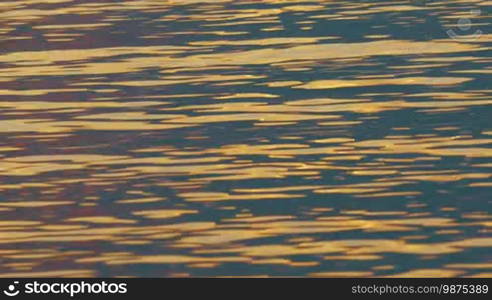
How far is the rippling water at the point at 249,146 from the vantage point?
46.3 ft

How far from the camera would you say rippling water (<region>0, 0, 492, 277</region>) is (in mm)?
14102

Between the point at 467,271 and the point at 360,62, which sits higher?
the point at 360,62

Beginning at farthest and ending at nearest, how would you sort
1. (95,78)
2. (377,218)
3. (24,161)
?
(95,78) < (24,161) < (377,218)

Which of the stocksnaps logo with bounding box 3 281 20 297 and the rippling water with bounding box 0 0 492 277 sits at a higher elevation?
the rippling water with bounding box 0 0 492 277

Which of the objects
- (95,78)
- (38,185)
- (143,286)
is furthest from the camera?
(95,78)

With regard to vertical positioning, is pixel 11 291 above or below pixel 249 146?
below

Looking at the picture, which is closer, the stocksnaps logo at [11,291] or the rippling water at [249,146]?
the stocksnaps logo at [11,291]

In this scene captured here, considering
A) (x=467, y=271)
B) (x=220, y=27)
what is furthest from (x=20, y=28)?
(x=467, y=271)

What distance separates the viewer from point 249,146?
1777 centimetres

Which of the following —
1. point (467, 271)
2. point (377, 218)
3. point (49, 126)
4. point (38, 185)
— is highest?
point (49, 126)

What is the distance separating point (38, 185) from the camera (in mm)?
16547

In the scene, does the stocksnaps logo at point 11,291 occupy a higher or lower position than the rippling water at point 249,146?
lower

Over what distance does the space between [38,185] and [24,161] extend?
3.77ft

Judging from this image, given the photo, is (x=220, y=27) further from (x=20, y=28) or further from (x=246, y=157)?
(x=246, y=157)
